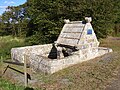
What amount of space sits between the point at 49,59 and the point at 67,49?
339 centimetres

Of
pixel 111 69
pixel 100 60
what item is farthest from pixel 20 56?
pixel 111 69

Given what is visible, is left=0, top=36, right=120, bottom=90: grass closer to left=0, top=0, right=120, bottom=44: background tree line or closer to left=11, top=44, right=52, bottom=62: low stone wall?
left=11, top=44, right=52, bottom=62: low stone wall

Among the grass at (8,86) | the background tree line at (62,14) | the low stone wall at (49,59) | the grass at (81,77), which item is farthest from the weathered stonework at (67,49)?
the background tree line at (62,14)

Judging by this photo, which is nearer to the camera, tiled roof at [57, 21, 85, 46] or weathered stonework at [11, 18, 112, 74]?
weathered stonework at [11, 18, 112, 74]

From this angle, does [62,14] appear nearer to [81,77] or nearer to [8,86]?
[81,77]

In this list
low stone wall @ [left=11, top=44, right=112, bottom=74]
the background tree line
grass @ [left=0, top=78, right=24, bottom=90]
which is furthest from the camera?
the background tree line

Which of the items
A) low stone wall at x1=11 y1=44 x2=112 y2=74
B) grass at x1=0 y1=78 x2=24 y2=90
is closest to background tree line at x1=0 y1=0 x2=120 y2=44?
low stone wall at x1=11 y1=44 x2=112 y2=74

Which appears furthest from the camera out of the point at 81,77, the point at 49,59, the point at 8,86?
the point at 49,59

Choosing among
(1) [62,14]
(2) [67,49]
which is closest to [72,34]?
(2) [67,49]

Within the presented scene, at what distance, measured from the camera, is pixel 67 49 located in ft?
44.8

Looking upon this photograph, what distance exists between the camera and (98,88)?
8.21 m

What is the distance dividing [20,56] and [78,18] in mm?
5937

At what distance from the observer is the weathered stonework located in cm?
1065

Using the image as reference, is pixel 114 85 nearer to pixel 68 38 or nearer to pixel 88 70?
pixel 88 70
